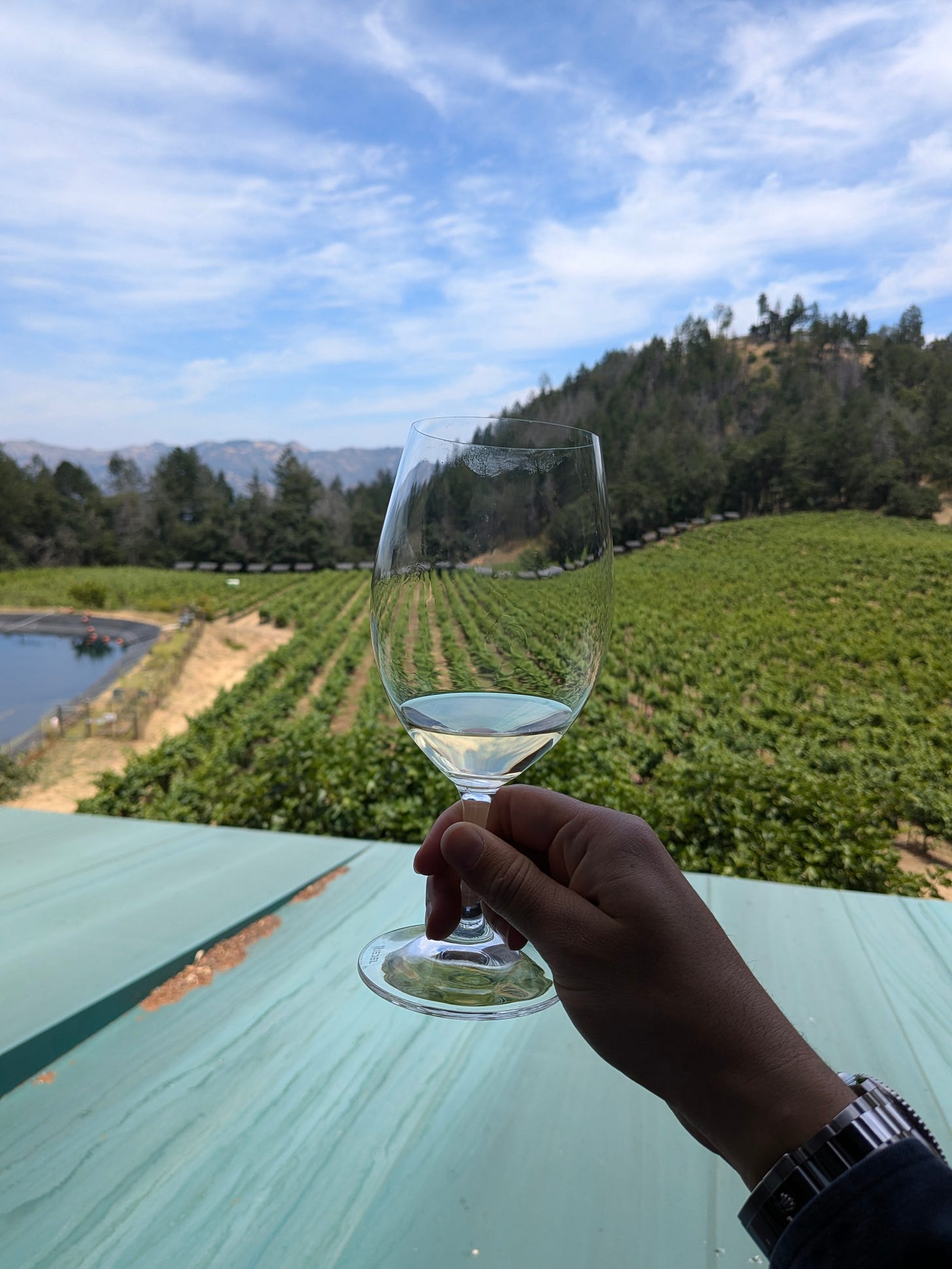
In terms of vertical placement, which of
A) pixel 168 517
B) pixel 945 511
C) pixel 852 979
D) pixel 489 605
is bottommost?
pixel 852 979

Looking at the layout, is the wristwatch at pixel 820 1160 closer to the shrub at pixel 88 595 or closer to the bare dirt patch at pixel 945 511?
the bare dirt patch at pixel 945 511

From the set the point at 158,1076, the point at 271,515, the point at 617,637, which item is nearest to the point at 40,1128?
the point at 158,1076

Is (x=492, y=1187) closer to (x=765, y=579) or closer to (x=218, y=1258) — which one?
(x=218, y=1258)

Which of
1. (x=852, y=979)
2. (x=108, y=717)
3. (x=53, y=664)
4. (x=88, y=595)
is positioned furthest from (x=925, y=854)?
(x=88, y=595)

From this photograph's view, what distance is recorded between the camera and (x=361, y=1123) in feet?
1.28

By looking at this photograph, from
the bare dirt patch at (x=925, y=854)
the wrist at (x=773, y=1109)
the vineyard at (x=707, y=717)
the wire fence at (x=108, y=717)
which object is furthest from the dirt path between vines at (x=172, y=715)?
the wrist at (x=773, y=1109)

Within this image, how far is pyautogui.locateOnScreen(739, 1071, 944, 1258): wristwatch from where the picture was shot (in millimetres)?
243

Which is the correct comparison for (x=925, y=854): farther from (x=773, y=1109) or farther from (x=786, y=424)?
(x=786, y=424)

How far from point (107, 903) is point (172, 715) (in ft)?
52.4

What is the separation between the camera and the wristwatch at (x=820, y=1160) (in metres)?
0.24

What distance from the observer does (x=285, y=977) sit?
1.73ft

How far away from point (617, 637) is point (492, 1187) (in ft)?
26.9

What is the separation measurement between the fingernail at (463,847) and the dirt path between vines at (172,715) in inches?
276

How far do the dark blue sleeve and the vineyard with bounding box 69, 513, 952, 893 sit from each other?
8.2 inches
